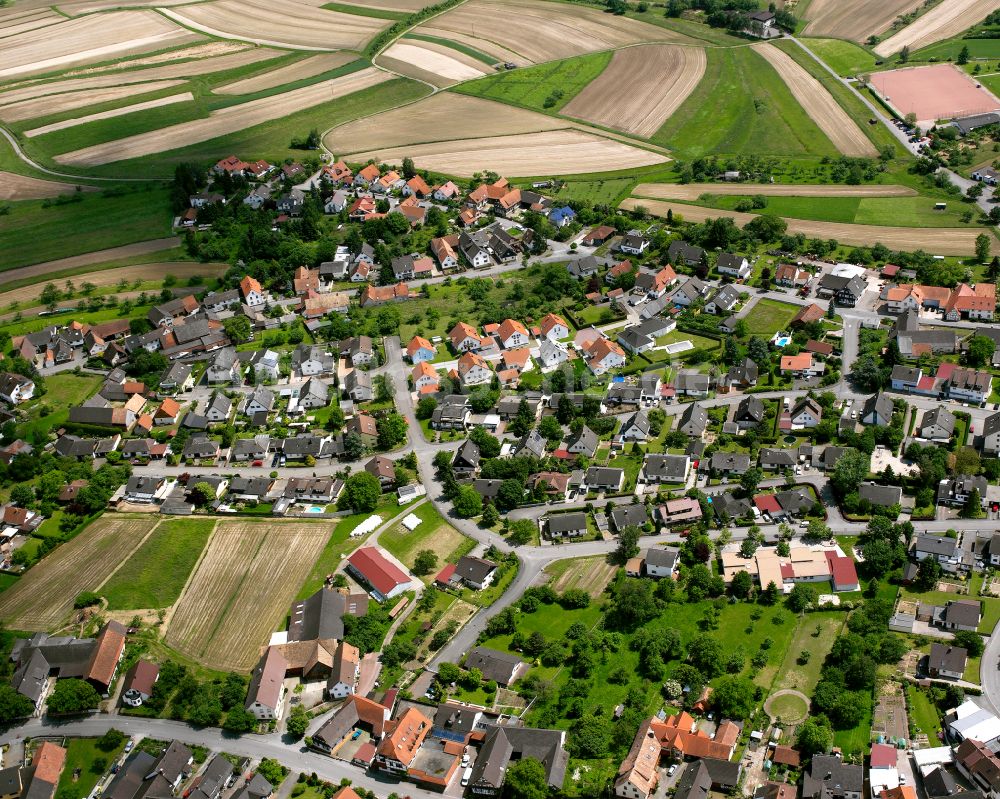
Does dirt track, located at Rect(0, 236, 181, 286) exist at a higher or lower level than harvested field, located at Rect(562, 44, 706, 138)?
lower

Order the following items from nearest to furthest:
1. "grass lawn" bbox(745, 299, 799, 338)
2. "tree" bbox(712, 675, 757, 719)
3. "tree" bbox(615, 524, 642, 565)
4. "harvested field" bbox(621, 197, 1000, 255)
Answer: "tree" bbox(712, 675, 757, 719) → "tree" bbox(615, 524, 642, 565) → "grass lawn" bbox(745, 299, 799, 338) → "harvested field" bbox(621, 197, 1000, 255)

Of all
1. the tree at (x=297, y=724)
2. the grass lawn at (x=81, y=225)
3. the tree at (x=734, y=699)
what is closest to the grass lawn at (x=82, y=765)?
the tree at (x=297, y=724)

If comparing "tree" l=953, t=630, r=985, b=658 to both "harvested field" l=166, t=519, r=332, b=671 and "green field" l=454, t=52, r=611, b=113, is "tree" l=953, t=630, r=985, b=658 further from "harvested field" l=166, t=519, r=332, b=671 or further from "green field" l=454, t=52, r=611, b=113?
"green field" l=454, t=52, r=611, b=113

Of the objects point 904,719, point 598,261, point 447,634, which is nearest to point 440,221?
point 598,261

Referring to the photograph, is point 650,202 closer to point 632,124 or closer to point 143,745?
point 632,124

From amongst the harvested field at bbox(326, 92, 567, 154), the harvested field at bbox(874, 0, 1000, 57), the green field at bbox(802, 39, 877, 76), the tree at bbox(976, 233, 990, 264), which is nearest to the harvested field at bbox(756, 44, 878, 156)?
the green field at bbox(802, 39, 877, 76)

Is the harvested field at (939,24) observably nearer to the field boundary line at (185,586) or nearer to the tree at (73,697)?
the field boundary line at (185,586)

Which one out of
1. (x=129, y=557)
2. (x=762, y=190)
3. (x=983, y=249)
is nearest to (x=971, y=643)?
(x=983, y=249)

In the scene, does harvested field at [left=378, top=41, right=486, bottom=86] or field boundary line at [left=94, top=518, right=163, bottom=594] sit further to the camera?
harvested field at [left=378, top=41, right=486, bottom=86]
